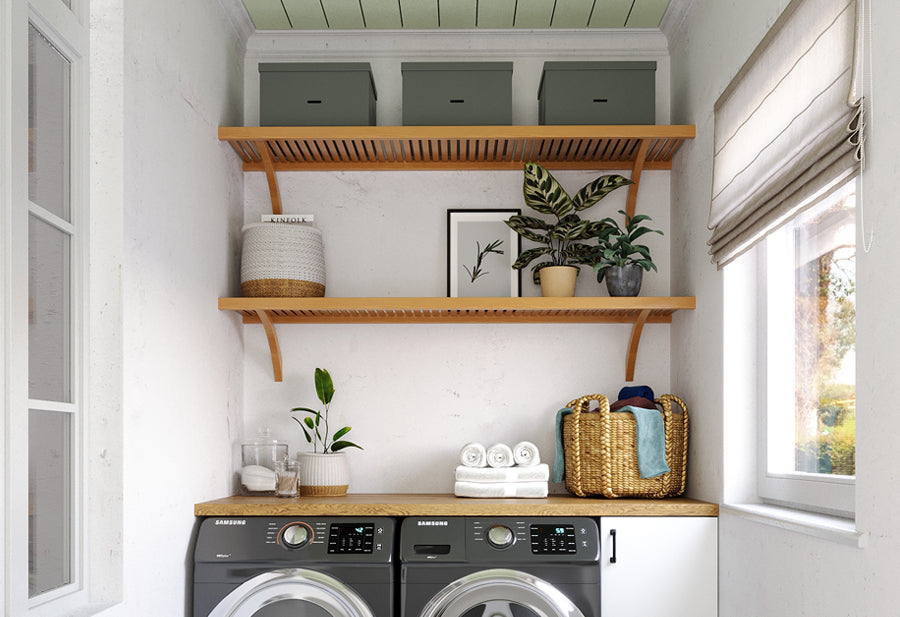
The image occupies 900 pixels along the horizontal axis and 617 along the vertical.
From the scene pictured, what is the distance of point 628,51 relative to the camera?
3.17 meters

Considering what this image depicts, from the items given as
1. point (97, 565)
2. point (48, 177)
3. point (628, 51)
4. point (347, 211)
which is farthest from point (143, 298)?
point (628, 51)

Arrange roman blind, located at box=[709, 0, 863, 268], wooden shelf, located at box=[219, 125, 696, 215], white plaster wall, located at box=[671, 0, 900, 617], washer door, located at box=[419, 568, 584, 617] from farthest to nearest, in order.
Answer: wooden shelf, located at box=[219, 125, 696, 215]
washer door, located at box=[419, 568, 584, 617]
roman blind, located at box=[709, 0, 863, 268]
white plaster wall, located at box=[671, 0, 900, 617]

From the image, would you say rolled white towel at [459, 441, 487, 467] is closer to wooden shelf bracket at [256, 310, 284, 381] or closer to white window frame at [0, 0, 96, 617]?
wooden shelf bracket at [256, 310, 284, 381]

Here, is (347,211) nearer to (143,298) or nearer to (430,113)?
(430,113)

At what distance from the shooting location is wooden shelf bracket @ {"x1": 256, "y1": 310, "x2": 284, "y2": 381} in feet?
9.52

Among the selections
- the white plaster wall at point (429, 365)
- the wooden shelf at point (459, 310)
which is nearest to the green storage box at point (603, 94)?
the white plaster wall at point (429, 365)

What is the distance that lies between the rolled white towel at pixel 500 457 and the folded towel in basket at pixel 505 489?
0.07m

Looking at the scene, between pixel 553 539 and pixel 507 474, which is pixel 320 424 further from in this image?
pixel 553 539

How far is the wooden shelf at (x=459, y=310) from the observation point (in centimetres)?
277

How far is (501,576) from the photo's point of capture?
2.47 metres

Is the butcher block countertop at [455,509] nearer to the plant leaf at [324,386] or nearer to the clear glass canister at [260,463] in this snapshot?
the clear glass canister at [260,463]

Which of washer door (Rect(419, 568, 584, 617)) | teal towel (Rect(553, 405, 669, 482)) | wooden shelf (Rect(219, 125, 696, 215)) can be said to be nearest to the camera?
washer door (Rect(419, 568, 584, 617))

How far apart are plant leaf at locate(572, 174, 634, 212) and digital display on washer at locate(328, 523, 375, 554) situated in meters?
1.20

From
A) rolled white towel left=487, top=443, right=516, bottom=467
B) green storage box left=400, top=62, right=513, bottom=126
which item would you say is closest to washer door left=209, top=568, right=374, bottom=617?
rolled white towel left=487, top=443, right=516, bottom=467
